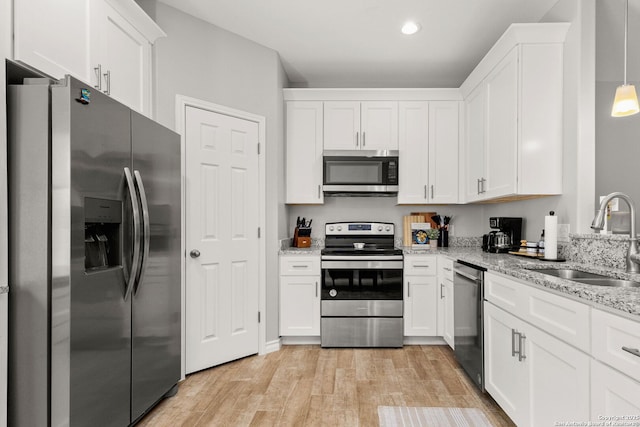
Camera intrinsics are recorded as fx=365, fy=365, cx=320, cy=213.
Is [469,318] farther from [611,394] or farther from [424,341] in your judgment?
[611,394]

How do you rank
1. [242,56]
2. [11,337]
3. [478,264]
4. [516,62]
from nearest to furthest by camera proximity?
1. [11,337]
2. [478,264]
3. [516,62]
4. [242,56]

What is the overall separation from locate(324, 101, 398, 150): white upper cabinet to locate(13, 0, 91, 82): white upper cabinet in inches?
88.2

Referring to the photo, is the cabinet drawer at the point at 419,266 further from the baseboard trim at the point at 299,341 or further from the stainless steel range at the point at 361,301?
the baseboard trim at the point at 299,341

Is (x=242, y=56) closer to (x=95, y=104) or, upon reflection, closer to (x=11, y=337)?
(x=95, y=104)

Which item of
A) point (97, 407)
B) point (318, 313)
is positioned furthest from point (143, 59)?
point (318, 313)

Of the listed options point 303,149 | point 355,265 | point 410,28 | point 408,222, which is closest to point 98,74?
point 303,149

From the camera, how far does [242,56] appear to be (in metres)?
3.10

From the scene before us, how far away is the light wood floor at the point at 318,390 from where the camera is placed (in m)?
2.13

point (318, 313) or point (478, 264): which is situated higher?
point (478, 264)

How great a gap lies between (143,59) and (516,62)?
8.26ft

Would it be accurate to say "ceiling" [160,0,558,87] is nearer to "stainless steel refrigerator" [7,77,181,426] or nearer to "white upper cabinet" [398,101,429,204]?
"white upper cabinet" [398,101,429,204]

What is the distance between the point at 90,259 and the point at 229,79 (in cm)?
190

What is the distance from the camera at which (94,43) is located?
6.12 feet

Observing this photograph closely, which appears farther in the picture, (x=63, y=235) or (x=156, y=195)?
(x=156, y=195)
